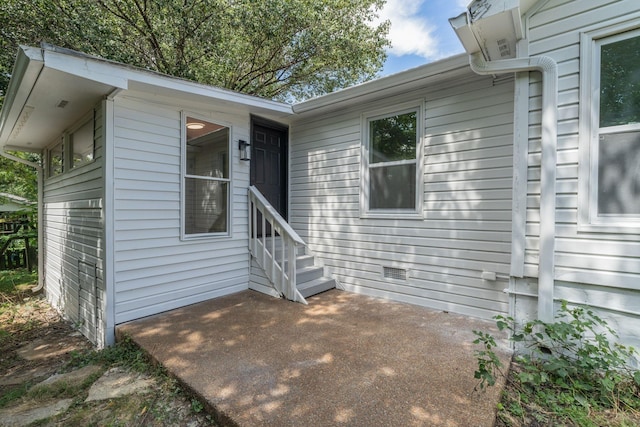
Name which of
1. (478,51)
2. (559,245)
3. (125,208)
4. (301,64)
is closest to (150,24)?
(301,64)

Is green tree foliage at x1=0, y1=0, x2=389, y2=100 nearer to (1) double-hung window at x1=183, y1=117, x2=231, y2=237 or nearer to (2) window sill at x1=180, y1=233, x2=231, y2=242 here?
(1) double-hung window at x1=183, y1=117, x2=231, y2=237

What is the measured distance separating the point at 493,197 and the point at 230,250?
3.39 metres

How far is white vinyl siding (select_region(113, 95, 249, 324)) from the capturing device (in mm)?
3213

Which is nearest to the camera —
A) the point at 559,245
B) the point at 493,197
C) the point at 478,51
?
the point at 559,245

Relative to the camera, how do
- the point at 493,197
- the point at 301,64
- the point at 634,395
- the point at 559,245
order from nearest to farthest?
the point at 634,395 → the point at 559,245 → the point at 493,197 → the point at 301,64

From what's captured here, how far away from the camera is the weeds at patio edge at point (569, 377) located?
1793 millimetres

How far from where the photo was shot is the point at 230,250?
13.9 ft

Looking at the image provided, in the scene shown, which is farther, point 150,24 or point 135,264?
point 150,24

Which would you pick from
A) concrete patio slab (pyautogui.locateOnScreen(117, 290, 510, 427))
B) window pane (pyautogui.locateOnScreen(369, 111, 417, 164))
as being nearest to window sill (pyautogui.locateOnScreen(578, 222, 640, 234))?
concrete patio slab (pyautogui.locateOnScreen(117, 290, 510, 427))

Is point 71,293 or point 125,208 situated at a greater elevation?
point 125,208

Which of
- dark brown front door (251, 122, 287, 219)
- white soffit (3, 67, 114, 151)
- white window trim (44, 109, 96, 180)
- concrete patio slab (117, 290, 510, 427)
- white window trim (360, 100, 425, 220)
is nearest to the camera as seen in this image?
concrete patio slab (117, 290, 510, 427)

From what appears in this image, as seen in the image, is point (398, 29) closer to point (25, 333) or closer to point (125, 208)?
point (125, 208)

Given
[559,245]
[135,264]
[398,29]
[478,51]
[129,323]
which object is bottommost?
[129,323]

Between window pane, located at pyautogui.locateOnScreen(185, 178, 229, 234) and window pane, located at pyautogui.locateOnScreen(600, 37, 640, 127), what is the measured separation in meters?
4.00
